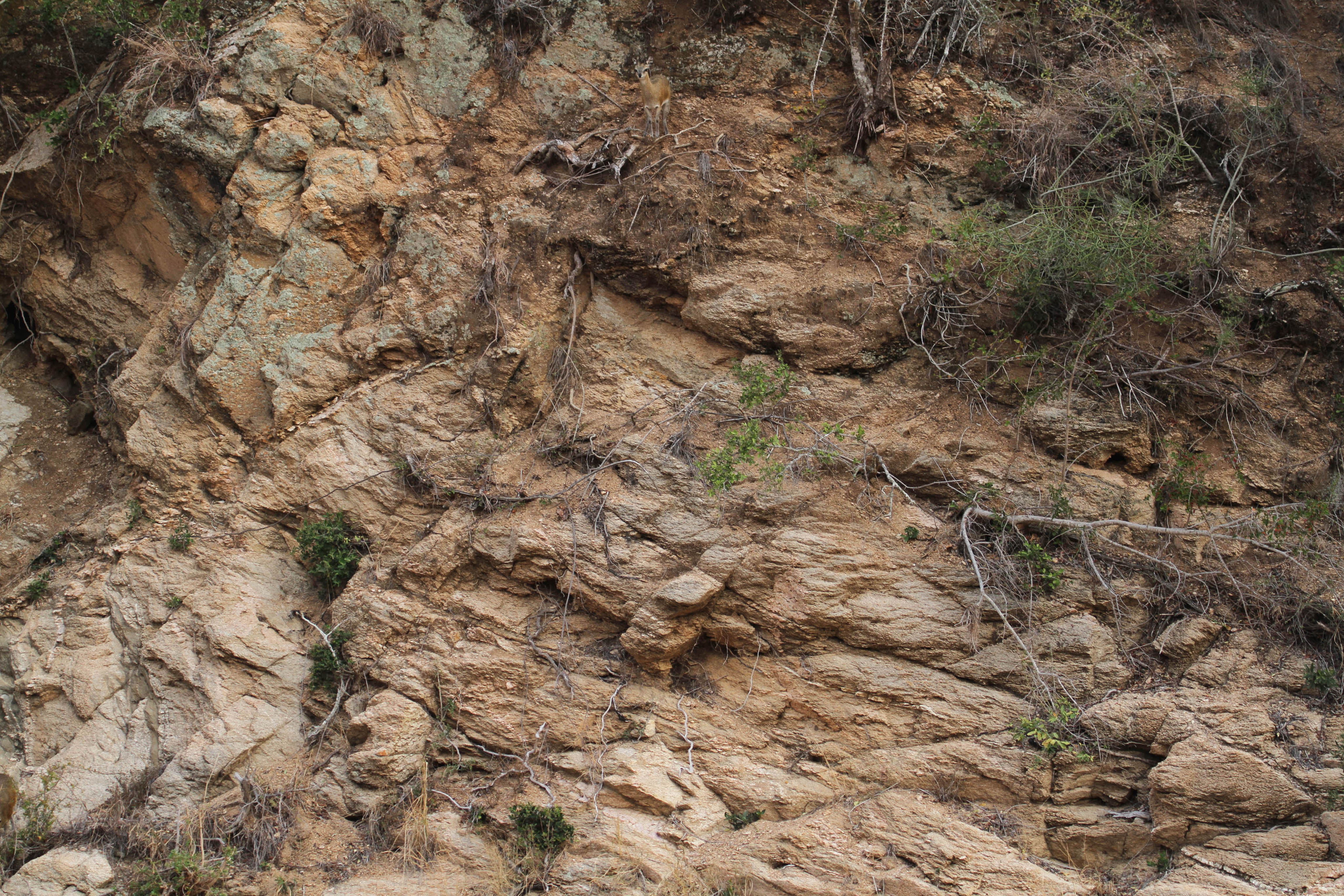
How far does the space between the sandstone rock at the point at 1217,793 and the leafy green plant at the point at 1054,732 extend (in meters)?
0.39

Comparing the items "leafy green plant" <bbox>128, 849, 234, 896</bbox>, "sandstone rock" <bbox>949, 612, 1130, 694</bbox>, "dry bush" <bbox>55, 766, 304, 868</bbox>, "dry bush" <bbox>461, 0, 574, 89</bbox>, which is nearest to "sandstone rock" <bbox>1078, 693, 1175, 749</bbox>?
"sandstone rock" <bbox>949, 612, 1130, 694</bbox>

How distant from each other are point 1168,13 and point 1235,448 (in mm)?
4073

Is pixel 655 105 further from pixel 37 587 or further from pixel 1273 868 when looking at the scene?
pixel 1273 868

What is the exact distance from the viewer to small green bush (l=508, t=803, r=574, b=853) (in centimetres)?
481

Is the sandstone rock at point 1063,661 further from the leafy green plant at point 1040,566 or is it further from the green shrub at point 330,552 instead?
the green shrub at point 330,552

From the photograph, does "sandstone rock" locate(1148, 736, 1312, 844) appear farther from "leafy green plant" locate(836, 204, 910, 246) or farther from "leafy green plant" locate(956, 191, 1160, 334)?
"leafy green plant" locate(836, 204, 910, 246)

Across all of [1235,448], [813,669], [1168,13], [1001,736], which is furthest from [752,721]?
[1168,13]

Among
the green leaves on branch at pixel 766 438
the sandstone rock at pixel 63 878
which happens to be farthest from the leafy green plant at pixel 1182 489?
the sandstone rock at pixel 63 878

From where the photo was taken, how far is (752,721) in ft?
17.4

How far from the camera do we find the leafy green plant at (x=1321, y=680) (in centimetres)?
470

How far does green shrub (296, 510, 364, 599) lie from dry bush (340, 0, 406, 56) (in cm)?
373

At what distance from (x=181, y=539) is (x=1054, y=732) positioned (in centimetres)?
566

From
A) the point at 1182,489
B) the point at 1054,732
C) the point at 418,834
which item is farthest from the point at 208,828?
the point at 1182,489

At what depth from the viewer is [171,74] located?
22.2 ft
